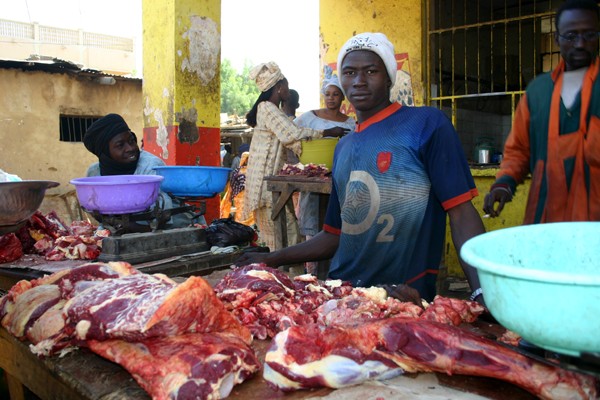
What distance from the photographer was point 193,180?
3873 millimetres

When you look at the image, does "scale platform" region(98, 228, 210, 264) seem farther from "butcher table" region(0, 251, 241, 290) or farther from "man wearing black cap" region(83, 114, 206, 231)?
"man wearing black cap" region(83, 114, 206, 231)

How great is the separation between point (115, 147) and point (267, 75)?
247 cm

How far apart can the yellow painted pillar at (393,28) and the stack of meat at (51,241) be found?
483 centimetres

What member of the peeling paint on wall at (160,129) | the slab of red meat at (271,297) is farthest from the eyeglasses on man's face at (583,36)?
the peeling paint on wall at (160,129)

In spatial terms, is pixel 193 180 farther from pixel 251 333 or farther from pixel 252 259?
pixel 251 333

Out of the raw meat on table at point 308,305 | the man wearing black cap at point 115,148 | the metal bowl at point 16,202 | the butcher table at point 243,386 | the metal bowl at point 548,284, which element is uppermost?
the man wearing black cap at point 115,148

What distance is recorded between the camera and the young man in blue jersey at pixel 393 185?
2539 mm

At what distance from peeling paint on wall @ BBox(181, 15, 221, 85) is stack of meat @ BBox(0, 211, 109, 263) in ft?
10.5

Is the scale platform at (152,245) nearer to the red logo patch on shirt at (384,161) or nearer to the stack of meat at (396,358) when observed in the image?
the red logo patch on shirt at (384,161)

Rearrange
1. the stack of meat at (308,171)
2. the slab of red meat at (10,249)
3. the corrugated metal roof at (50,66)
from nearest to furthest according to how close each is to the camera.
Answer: the slab of red meat at (10,249) → the stack of meat at (308,171) → the corrugated metal roof at (50,66)

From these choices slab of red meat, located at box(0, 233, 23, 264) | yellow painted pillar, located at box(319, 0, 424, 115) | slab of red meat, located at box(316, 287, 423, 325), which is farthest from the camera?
yellow painted pillar, located at box(319, 0, 424, 115)

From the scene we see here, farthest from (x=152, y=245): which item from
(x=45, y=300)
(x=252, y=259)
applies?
(x=45, y=300)

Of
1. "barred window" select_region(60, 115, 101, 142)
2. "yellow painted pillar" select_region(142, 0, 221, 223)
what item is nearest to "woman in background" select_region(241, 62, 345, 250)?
"yellow painted pillar" select_region(142, 0, 221, 223)

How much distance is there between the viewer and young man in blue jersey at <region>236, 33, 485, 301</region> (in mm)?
2539
